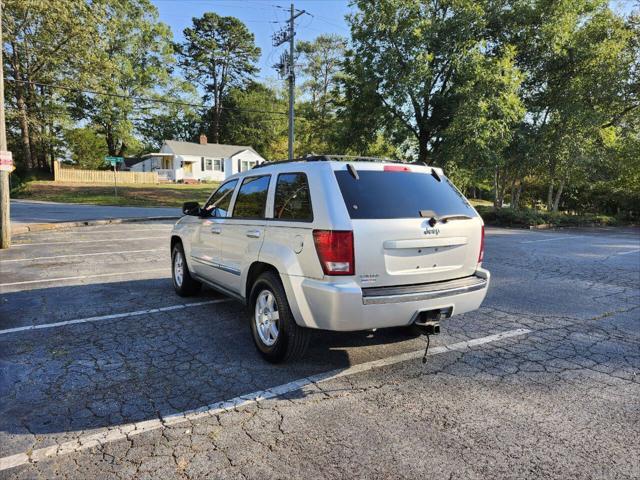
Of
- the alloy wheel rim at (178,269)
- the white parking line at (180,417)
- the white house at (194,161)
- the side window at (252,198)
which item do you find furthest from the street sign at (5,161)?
the white house at (194,161)

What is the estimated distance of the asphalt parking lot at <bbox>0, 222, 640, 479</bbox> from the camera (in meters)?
2.61

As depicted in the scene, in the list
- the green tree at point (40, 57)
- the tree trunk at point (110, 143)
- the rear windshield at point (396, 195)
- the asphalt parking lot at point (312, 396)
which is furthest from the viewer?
the tree trunk at point (110, 143)

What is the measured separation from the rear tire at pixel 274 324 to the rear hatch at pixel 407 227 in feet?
2.50

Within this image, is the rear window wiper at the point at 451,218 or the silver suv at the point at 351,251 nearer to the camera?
the silver suv at the point at 351,251

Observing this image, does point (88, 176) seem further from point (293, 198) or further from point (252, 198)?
point (293, 198)

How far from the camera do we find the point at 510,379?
3.74m

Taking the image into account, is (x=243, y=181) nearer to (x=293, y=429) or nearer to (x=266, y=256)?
(x=266, y=256)

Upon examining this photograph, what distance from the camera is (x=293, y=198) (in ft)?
12.9

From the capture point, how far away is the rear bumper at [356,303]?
10.9 feet

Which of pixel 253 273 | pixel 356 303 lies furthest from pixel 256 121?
pixel 356 303

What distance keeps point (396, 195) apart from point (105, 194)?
31.7 m

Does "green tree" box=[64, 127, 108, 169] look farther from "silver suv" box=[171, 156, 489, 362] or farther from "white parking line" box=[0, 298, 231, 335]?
"silver suv" box=[171, 156, 489, 362]

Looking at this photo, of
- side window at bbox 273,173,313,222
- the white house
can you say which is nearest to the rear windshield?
side window at bbox 273,173,313,222

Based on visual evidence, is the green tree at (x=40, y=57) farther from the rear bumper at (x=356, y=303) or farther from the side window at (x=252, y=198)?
the rear bumper at (x=356, y=303)
